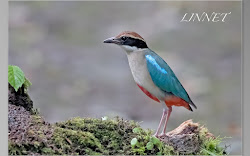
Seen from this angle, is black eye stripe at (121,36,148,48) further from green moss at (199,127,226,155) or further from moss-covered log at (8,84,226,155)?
green moss at (199,127,226,155)

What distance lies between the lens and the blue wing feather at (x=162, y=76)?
17.5ft

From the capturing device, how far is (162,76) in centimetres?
534

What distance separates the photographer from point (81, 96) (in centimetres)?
761

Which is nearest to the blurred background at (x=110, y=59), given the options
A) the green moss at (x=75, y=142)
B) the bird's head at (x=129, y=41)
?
the bird's head at (x=129, y=41)

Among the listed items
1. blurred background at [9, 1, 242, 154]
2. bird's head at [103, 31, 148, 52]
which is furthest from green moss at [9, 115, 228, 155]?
blurred background at [9, 1, 242, 154]

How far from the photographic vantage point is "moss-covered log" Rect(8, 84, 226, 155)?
15.1 ft

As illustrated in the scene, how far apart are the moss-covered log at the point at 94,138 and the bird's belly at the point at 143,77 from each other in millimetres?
433

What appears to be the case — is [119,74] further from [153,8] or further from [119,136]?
[119,136]

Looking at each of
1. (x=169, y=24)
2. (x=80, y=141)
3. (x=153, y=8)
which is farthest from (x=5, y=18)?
(x=169, y=24)

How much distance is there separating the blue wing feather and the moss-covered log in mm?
426

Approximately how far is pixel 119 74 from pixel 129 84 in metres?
0.28

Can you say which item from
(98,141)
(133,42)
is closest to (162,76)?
(133,42)

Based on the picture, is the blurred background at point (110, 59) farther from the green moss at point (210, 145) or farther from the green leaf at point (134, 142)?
the green leaf at point (134, 142)

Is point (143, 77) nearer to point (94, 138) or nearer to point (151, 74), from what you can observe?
point (151, 74)
